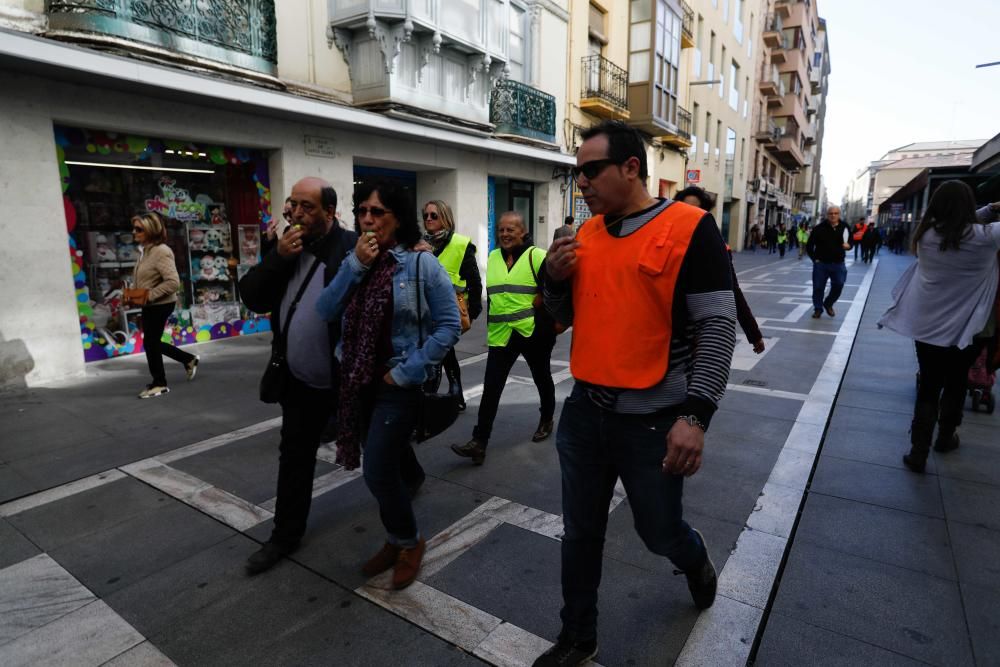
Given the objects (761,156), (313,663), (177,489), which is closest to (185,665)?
(313,663)

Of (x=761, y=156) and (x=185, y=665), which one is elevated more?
(x=761, y=156)

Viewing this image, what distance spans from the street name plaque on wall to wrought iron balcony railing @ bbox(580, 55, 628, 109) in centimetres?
916

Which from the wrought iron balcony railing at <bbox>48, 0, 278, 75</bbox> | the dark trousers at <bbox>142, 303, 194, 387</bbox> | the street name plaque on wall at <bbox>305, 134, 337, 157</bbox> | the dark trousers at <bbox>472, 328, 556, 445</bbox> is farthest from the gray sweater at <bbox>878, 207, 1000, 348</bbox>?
the street name plaque on wall at <bbox>305, 134, 337, 157</bbox>

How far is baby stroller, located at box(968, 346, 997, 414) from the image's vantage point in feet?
16.4

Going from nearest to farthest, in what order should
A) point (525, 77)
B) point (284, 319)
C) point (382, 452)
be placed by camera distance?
1. point (382, 452)
2. point (284, 319)
3. point (525, 77)

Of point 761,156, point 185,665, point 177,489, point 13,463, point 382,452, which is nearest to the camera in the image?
point 185,665

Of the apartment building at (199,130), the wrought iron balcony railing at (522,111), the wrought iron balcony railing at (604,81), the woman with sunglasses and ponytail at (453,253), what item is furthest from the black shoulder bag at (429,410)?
the wrought iron balcony railing at (604,81)

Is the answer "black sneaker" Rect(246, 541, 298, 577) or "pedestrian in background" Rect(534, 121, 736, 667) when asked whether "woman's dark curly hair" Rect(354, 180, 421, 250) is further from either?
"black sneaker" Rect(246, 541, 298, 577)

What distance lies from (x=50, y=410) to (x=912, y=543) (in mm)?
6803

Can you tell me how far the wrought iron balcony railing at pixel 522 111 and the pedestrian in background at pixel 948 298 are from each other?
10619mm

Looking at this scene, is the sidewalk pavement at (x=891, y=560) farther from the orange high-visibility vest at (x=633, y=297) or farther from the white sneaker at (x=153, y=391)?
the white sneaker at (x=153, y=391)

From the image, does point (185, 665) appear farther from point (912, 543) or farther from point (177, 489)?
point (912, 543)

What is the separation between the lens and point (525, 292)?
14.4 ft

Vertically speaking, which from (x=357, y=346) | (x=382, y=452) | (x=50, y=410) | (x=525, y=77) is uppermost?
(x=525, y=77)
